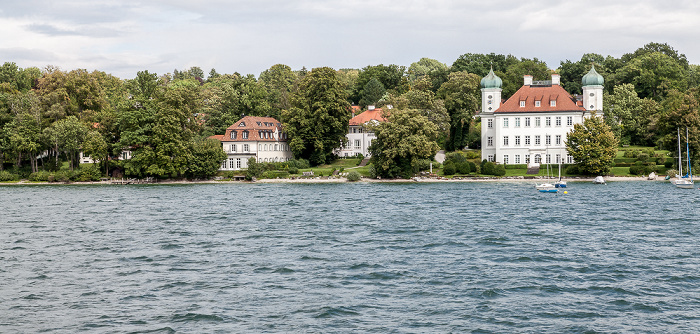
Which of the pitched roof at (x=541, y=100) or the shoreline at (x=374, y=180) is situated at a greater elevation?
the pitched roof at (x=541, y=100)

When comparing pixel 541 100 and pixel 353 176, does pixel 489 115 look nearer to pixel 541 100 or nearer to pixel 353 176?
pixel 541 100

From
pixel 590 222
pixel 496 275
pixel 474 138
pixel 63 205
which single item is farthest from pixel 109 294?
pixel 474 138

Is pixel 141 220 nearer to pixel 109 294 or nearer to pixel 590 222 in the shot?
pixel 109 294

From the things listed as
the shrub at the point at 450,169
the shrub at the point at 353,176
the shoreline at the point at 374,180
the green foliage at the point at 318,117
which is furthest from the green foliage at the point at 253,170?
the shrub at the point at 450,169

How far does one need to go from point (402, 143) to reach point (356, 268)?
5303 cm

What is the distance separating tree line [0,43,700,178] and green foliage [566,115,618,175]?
7.79 metres

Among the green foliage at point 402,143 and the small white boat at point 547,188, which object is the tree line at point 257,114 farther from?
the small white boat at point 547,188

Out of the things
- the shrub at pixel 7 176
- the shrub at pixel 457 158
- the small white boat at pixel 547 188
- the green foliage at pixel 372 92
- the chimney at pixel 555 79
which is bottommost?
the small white boat at pixel 547 188

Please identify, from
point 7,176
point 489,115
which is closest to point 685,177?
point 489,115

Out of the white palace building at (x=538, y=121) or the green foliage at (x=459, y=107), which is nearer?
the white palace building at (x=538, y=121)

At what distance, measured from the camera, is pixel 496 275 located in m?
26.4

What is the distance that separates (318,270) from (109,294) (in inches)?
322

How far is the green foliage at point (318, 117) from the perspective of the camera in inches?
3681

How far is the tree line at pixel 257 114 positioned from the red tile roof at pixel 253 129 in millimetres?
4418
